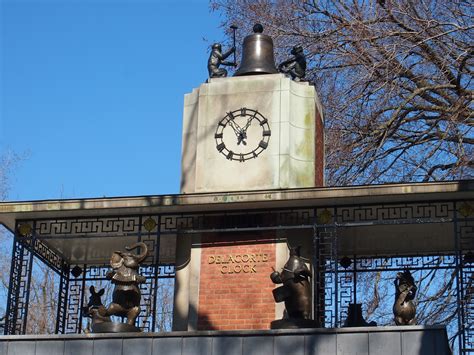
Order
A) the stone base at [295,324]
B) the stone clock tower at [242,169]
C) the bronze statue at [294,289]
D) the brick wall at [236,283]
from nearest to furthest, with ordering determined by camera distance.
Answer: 1. the stone base at [295,324]
2. the bronze statue at [294,289]
3. the brick wall at [236,283]
4. the stone clock tower at [242,169]

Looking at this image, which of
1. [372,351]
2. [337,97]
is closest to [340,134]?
[337,97]

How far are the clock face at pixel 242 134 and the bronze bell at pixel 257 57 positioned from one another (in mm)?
957

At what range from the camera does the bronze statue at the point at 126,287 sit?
16750mm

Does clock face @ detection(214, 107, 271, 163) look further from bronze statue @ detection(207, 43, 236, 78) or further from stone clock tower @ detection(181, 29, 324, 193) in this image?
bronze statue @ detection(207, 43, 236, 78)

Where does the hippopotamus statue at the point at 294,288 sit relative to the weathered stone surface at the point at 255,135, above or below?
below

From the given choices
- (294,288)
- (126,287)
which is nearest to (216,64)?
(126,287)

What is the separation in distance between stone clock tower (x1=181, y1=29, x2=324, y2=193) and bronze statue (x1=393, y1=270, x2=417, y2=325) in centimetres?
272

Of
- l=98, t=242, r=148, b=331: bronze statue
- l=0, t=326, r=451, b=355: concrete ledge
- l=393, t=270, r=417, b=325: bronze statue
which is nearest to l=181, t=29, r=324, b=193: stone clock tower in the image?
l=98, t=242, r=148, b=331: bronze statue

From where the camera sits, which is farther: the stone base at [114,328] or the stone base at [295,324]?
the stone base at [114,328]

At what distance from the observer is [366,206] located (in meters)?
17.7

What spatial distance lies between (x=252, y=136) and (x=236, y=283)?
2331mm

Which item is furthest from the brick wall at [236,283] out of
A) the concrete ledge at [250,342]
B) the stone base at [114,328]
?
the concrete ledge at [250,342]

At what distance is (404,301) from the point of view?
53.5 ft

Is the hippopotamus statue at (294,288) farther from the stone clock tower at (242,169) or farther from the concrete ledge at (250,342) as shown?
the stone clock tower at (242,169)
